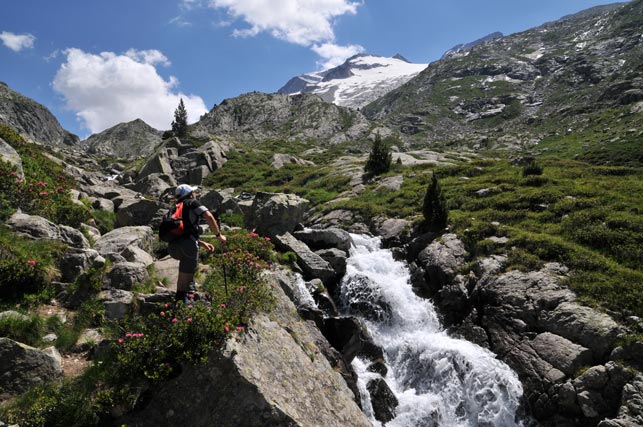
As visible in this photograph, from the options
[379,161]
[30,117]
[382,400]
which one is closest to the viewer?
[382,400]

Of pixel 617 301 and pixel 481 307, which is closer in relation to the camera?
pixel 617 301

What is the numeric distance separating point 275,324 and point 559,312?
37.3 ft

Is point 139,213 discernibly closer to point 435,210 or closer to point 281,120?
point 435,210

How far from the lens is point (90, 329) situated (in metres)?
8.98

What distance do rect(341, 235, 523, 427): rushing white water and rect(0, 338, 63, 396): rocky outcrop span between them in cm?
1001

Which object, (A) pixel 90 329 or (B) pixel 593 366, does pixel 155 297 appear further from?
(B) pixel 593 366

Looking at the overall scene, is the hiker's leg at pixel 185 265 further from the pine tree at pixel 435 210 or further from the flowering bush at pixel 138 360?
the pine tree at pixel 435 210

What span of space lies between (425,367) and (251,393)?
9915 millimetres

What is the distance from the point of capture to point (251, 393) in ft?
23.8

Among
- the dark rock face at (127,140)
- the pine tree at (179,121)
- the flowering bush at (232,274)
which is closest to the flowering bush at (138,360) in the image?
the flowering bush at (232,274)

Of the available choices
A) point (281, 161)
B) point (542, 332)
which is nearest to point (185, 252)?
point (542, 332)

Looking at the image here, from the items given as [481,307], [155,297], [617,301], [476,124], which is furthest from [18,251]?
[476,124]

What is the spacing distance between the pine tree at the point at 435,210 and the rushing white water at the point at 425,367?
202 inches

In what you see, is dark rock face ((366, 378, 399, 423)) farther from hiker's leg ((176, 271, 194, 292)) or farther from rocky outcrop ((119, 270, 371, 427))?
hiker's leg ((176, 271, 194, 292))
